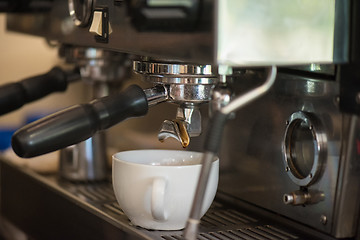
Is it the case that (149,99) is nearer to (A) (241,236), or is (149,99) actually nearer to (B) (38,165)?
(A) (241,236)

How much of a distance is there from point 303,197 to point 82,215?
11.2 inches

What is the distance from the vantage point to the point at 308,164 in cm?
66

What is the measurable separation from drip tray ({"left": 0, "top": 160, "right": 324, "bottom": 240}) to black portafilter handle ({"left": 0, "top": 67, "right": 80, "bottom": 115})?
135mm

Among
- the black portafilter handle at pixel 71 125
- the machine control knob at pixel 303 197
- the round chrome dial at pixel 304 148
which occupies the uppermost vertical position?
the black portafilter handle at pixel 71 125

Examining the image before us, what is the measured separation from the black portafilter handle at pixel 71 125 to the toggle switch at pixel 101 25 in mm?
89

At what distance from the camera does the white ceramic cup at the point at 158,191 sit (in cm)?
64

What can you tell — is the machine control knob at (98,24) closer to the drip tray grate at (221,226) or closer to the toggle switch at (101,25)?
the toggle switch at (101,25)

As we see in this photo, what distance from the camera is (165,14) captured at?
21.1 inches

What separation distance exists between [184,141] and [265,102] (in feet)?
0.35

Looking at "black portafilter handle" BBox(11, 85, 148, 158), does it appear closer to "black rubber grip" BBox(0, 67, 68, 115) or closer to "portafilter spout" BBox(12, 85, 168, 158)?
"portafilter spout" BBox(12, 85, 168, 158)

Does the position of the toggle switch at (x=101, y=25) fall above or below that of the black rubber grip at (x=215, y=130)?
above

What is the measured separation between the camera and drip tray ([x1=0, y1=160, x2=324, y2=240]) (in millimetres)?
679

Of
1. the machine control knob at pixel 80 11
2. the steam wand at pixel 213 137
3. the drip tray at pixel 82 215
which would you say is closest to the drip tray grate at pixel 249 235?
the drip tray at pixel 82 215

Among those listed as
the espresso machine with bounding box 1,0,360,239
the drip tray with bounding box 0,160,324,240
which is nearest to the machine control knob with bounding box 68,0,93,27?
the espresso machine with bounding box 1,0,360,239
